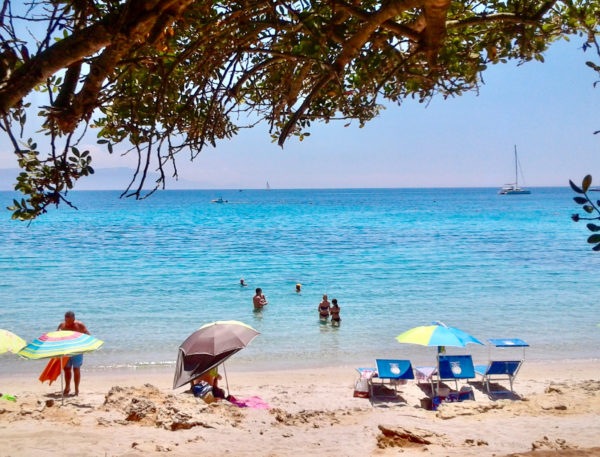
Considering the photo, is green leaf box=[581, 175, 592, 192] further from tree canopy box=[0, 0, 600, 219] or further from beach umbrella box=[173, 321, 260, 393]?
beach umbrella box=[173, 321, 260, 393]

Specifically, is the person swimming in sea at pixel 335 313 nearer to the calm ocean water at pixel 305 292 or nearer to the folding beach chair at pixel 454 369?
the calm ocean water at pixel 305 292

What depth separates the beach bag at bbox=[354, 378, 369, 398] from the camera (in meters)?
9.54

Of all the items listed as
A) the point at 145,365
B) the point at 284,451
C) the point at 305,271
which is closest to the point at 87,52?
the point at 284,451

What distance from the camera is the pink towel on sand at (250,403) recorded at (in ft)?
28.4

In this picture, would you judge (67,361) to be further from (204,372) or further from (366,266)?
(366,266)

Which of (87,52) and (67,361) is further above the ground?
(87,52)

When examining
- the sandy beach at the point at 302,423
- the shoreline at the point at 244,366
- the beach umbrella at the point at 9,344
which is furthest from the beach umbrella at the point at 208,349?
the shoreline at the point at 244,366

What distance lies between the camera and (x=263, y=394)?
31.8 ft

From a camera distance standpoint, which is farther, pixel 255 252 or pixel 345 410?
pixel 255 252

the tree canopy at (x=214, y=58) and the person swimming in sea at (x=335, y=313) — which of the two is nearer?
the tree canopy at (x=214, y=58)

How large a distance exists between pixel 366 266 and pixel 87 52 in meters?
24.5

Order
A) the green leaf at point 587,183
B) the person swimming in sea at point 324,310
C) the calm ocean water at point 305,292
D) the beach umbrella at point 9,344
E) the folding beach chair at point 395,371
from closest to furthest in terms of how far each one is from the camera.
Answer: the green leaf at point 587,183, the beach umbrella at point 9,344, the folding beach chair at point 395,371, the calm ocean water at point 305,292, the person swimming in sea at point 324,310

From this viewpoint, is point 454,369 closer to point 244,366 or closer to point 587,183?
point 244,366

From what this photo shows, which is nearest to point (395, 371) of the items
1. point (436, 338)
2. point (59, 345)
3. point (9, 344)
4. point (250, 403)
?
point (436, 338)
